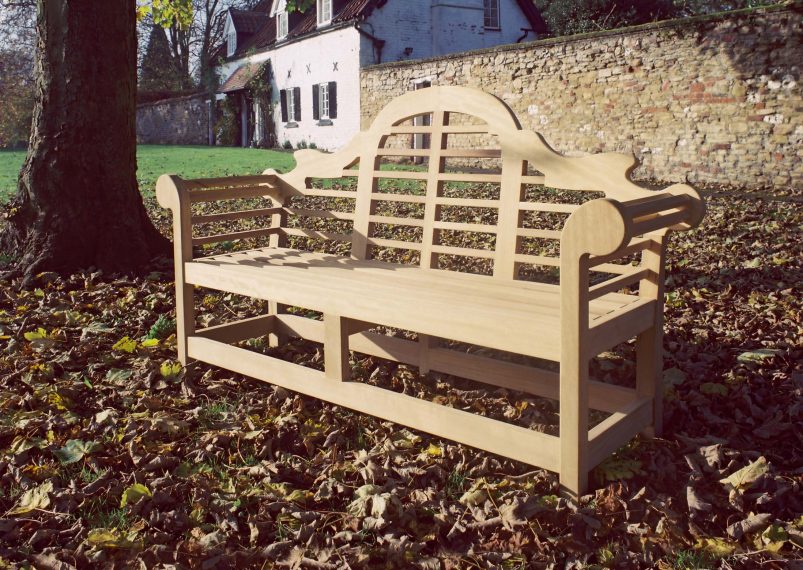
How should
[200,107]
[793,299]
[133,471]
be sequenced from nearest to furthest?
[133,471] → [793,299] → [200,107]

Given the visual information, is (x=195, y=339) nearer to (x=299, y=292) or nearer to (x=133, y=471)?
(x=299, y=292)

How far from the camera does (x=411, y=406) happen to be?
108 inches

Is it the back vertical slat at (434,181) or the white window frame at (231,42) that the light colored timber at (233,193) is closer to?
the back vertical slat at (434,181)

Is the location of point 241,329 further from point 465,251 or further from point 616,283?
point 616,283

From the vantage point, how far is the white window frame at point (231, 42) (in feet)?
94.8

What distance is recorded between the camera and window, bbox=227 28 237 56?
94.8 feet

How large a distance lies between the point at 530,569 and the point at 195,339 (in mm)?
2091

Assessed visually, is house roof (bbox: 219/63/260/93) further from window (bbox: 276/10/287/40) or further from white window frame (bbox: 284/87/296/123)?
white window frame (bbox: 284/87/296/123)

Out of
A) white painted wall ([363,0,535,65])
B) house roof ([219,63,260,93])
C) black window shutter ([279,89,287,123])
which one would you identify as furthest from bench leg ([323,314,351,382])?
house roof ([219,63,260,93])

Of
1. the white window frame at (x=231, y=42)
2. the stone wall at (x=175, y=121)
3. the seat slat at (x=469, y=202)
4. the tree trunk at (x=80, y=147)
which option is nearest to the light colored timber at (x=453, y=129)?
the seat slat at (x=469, y=202)

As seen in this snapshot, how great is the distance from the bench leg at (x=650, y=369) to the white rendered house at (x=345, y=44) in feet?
48.8

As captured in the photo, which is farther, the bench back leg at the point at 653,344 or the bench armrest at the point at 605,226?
the bench back leg at the point at 653,344

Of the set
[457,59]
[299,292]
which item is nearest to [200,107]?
[457,59]

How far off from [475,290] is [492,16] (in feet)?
68.4
